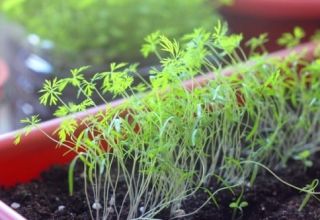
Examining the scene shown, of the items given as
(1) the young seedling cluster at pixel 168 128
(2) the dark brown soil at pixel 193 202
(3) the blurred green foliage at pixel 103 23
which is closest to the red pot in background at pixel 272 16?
(3) the blurred green foliage at pixel 103 23

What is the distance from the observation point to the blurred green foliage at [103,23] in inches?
54.0

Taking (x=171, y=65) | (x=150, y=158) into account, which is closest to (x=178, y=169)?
(x=150, y=158)

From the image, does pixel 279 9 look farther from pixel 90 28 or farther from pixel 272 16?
pixel 90 28

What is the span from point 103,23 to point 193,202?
0.65 m

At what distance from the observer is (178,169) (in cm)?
81

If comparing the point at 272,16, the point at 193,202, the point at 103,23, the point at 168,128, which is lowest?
the point at 193,202

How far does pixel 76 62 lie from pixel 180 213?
674 mm

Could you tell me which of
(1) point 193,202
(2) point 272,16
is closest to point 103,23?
(2) point 272,16

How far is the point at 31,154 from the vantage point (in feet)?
3.06

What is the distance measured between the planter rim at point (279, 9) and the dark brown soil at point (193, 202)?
0.64 meters

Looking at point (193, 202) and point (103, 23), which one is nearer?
point (193, 202)

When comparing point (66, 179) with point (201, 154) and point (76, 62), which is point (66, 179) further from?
point (76, 62)

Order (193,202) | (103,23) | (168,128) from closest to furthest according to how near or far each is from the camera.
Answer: (168,128) < (193,202) < (103,23)

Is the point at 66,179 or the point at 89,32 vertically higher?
the point at 89,32
